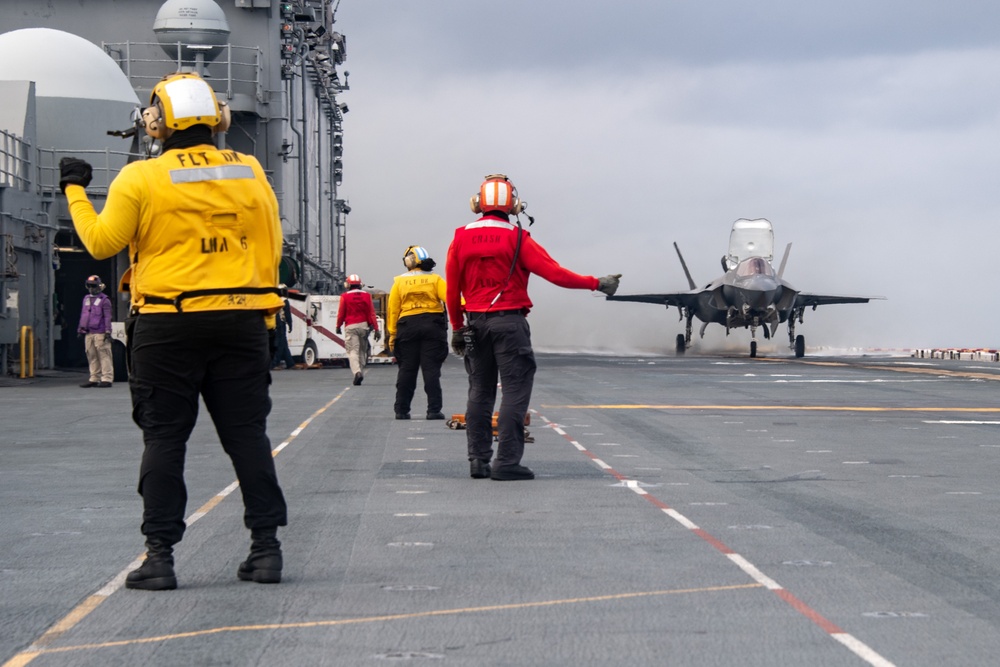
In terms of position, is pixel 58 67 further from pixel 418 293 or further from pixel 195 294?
pixel 195 294

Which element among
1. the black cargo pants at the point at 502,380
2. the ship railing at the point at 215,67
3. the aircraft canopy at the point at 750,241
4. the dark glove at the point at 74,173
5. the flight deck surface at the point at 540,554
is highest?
the ship railing at the point at 215,67

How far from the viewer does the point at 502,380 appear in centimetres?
966

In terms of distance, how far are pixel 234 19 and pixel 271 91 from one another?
302 cm

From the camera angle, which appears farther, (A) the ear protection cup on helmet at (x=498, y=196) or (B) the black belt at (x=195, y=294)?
(A) the ear protection cup on helmet at (x=498, y=196)

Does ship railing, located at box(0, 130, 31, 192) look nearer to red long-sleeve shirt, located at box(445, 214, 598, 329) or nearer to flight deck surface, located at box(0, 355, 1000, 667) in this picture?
flight deck surface, located at box(0, 355, 1000, 667)

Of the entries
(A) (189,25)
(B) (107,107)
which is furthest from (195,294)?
(A) (189,25)

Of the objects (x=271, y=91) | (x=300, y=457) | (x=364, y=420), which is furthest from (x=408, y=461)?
(x=271, y=91)

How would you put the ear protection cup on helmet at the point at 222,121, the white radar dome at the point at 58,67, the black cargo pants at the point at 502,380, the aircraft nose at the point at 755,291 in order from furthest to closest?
1. the aircraft nose at the point at 755,291
2. the white radar dome at the point at 58,67
3. the black cargo pants at the point at 502,380
4. the ear protection cup on helmet at the point at 222,121

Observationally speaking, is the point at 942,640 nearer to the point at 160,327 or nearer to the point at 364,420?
the point at 160,327

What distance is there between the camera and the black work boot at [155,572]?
546cm

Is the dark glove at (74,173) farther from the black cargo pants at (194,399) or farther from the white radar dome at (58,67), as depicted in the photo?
the white radar dome at (58,67)

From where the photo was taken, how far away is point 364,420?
1550 cm

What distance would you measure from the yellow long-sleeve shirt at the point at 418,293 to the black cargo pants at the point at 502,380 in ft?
19.4

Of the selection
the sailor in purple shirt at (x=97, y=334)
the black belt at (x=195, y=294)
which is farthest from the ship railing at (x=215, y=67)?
the black belt at (x=195, y=294)
